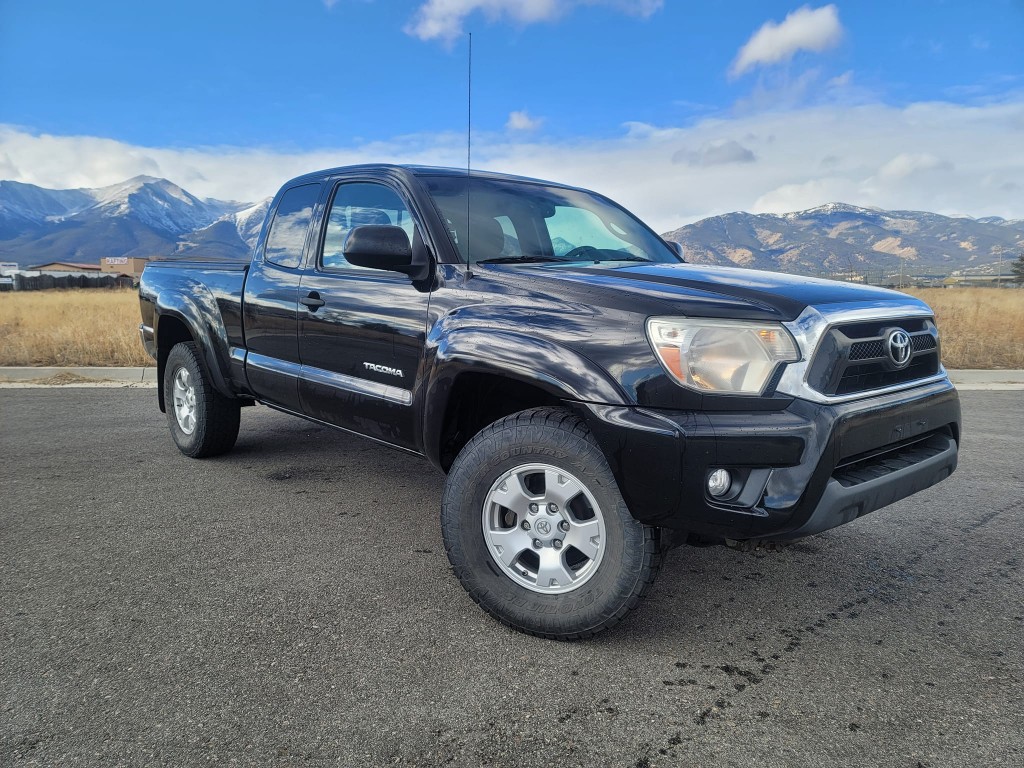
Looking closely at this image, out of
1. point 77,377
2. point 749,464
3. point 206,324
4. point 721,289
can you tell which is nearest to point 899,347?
point 721,289

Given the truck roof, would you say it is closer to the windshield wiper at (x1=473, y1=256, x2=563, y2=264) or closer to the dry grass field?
the windshield wiper at (x1=473, y1=256, x2=563, y2=264)

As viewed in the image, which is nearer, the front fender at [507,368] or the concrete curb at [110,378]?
the front fender at [507,368]

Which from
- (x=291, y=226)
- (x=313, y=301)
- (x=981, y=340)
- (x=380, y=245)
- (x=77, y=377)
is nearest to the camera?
(x=380, y=245)

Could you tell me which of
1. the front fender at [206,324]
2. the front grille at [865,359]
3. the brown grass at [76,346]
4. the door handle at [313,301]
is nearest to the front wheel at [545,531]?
the front grille at [865,359]

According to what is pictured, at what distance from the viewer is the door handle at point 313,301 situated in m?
3.63

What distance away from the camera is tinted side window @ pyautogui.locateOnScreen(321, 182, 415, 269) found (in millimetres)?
3523

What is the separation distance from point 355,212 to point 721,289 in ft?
6.80

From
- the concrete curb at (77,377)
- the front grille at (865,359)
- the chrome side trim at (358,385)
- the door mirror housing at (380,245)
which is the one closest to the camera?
the front grille at (865,359)

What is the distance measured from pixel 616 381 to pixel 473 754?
1178 millimetres

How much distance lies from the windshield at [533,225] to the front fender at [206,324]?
183 centimetres

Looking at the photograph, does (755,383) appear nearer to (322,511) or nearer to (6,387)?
(322,511)

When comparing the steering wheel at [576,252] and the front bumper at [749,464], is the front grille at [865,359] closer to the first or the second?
the front bumper at [749,464]

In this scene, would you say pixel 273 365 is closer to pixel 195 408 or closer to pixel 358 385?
pixel 358 385

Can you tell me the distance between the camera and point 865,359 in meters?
2.48
